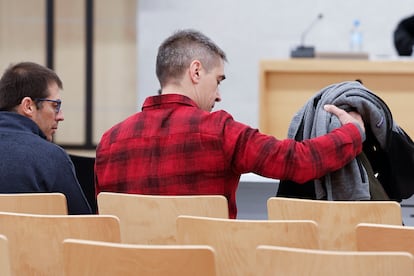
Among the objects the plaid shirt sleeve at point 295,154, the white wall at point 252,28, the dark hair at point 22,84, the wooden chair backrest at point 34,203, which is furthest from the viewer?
the white wall at point 252,28

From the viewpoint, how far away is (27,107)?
357cm

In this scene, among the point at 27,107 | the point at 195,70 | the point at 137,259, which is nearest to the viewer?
the point at 137,259

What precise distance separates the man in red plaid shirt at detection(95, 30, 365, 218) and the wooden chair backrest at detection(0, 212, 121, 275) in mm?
692

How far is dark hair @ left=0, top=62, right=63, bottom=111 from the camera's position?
11.7 feet

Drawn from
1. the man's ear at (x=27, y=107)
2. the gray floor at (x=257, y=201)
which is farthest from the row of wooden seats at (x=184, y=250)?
the gray floor at (x=257, y=201)

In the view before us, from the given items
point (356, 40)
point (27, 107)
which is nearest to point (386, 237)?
point (27, 107)

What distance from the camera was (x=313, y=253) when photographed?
192 centimetres

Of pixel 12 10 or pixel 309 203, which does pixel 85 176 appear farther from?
pixel 12 10

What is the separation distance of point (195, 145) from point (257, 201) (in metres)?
1.40

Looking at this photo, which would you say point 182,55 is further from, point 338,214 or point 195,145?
point 338,214

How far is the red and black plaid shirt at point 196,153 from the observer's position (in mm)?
3049

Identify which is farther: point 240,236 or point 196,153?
point 196,153

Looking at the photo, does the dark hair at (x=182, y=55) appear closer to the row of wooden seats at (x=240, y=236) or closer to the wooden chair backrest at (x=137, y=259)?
the row of wooden seats at (x=240, y=236)

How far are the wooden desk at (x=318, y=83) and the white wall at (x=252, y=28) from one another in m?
1.51
